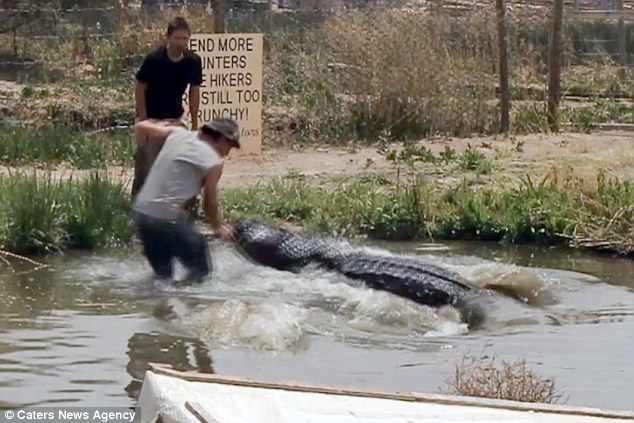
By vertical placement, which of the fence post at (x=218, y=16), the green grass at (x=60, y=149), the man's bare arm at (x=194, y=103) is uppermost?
the fence post at (x=218, y=16)

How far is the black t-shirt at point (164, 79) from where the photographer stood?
40.8 ft

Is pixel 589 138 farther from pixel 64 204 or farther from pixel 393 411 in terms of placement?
pixel 393 411

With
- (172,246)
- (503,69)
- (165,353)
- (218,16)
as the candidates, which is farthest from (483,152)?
(165,353)

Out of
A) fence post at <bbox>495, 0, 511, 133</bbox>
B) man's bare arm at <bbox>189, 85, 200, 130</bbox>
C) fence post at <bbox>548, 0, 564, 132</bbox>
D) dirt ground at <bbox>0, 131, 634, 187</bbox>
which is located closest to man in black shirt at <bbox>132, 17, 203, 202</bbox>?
man's bare arm at <bbox>189, 85, 200, 130</bbox>

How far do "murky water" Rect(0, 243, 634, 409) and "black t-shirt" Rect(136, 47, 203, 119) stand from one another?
1317 mm

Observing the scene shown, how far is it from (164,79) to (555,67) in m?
8.76

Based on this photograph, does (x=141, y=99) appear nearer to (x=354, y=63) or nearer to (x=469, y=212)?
(x=469, y=212)

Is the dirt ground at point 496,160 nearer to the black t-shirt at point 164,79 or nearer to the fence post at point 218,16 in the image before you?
the fence post at point 218,16

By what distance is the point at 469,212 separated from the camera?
44.2 feet

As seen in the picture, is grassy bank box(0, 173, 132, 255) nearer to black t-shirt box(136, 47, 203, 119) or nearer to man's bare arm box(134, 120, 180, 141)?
black t-shirt box(136, 47, 203, 119)

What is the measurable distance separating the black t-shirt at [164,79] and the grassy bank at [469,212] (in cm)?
120

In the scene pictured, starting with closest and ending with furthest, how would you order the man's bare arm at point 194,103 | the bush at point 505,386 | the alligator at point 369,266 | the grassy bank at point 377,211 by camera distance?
the bush at point 505,386 < the alligator at point 369,266 < the grassy bank at point 377,211 < the man's bare arm at point 194,103

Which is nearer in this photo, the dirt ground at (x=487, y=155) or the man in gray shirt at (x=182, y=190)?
the man in gray shirt at (x=182, y=190)

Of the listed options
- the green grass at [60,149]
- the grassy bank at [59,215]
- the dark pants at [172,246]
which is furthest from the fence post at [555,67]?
the dark pants at [172,246]
